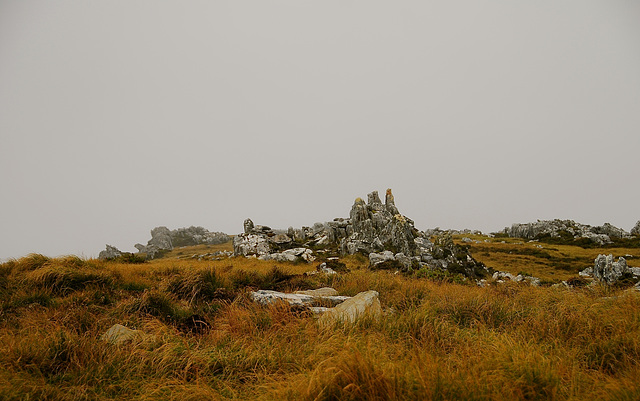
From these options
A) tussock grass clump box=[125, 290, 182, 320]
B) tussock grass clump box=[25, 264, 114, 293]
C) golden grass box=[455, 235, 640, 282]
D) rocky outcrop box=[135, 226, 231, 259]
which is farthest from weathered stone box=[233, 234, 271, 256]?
rocky outcrop box=[135, 226, 231, 259]

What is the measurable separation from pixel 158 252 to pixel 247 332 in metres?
68.0

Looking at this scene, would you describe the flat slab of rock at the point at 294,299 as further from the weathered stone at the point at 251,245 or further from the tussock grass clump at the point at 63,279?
the weathered stone at the point at 251,245

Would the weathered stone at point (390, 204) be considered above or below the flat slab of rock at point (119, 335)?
above

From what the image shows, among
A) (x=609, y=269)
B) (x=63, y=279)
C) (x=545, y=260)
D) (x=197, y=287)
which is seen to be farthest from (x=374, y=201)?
(x=63, y=279)

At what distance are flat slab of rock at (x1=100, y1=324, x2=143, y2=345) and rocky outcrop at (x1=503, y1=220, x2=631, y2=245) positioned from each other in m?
53.1

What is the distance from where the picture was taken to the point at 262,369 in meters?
3.83

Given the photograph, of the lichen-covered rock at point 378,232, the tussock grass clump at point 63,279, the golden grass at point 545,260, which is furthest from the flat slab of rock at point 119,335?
the golden grass at point 545,260

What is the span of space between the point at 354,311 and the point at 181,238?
97735 millimetres

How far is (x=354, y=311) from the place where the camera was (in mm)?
5844

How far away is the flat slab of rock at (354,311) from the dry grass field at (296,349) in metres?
0.19

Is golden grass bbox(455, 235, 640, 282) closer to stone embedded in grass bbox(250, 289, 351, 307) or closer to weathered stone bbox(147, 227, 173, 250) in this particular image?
stone embedded in grass bbox(250, 289, 351, 307)

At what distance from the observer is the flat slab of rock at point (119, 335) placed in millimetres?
4661

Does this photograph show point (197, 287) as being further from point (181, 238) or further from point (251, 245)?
point (181, 238)

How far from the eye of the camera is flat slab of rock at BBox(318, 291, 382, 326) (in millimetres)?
5363
